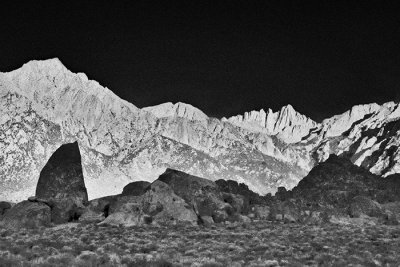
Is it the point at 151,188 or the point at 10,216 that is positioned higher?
the point at 151,188

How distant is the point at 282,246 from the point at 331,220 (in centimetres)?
4548

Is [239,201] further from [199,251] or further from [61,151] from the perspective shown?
[199,251]

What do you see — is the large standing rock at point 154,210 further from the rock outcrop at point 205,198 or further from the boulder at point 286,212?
the boulder at point 286,212

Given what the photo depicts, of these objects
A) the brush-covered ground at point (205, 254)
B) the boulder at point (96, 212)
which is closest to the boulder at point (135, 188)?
the boulder at point (96, 212)

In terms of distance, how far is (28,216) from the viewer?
62844mm

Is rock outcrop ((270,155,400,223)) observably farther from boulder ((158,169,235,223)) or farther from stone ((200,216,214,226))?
stone ((200,216,214,226))

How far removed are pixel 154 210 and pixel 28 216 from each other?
14686 millimetres

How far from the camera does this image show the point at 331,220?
78312 mm

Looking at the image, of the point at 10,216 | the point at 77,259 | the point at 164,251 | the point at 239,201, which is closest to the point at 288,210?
the point at 239,201

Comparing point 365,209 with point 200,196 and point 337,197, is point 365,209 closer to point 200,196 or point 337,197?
point 337,197

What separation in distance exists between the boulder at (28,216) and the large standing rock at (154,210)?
7782 mm

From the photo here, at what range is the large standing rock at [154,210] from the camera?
62.7 meters

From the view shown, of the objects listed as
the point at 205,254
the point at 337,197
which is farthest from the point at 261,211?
the point at 205,254

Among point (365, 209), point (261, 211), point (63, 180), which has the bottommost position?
point (261, 211)
